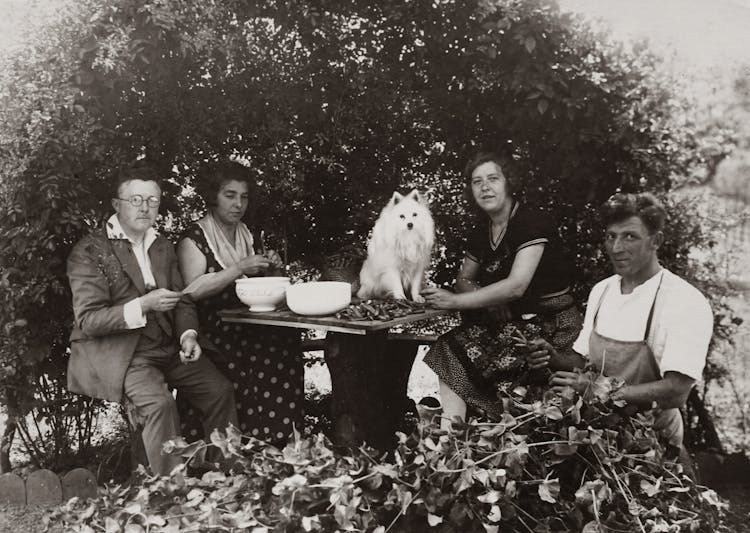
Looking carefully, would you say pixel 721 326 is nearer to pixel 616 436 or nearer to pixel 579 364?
pixel 579 364

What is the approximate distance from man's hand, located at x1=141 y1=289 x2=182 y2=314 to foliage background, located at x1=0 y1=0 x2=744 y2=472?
62cm

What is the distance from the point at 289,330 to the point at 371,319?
3.45 ft

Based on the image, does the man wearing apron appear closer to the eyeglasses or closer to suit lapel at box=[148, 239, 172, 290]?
suit lapel at box=[148, 239, 172, 290]

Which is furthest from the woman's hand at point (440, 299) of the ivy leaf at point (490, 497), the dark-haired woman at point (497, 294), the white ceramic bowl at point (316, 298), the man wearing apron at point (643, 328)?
the ivy leaf at point (490, 497)

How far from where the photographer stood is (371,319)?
3.56 m

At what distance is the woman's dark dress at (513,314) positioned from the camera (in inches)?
153

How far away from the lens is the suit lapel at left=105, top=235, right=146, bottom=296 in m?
3.85

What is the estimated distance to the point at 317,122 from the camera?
488 centimetres

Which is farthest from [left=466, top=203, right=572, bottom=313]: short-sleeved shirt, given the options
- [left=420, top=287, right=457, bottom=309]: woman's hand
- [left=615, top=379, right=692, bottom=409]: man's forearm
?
[left=615, top=379, right=692, bottom=409]: man's forearm

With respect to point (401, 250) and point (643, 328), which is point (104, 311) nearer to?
point (401, 250)

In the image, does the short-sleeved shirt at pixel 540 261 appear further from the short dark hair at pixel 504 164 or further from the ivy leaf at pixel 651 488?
the ivy leaf at pixel 651 488

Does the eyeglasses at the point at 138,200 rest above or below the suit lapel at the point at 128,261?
above

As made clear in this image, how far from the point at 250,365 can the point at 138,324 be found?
86 cm

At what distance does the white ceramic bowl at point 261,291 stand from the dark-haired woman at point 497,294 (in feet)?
2.77
